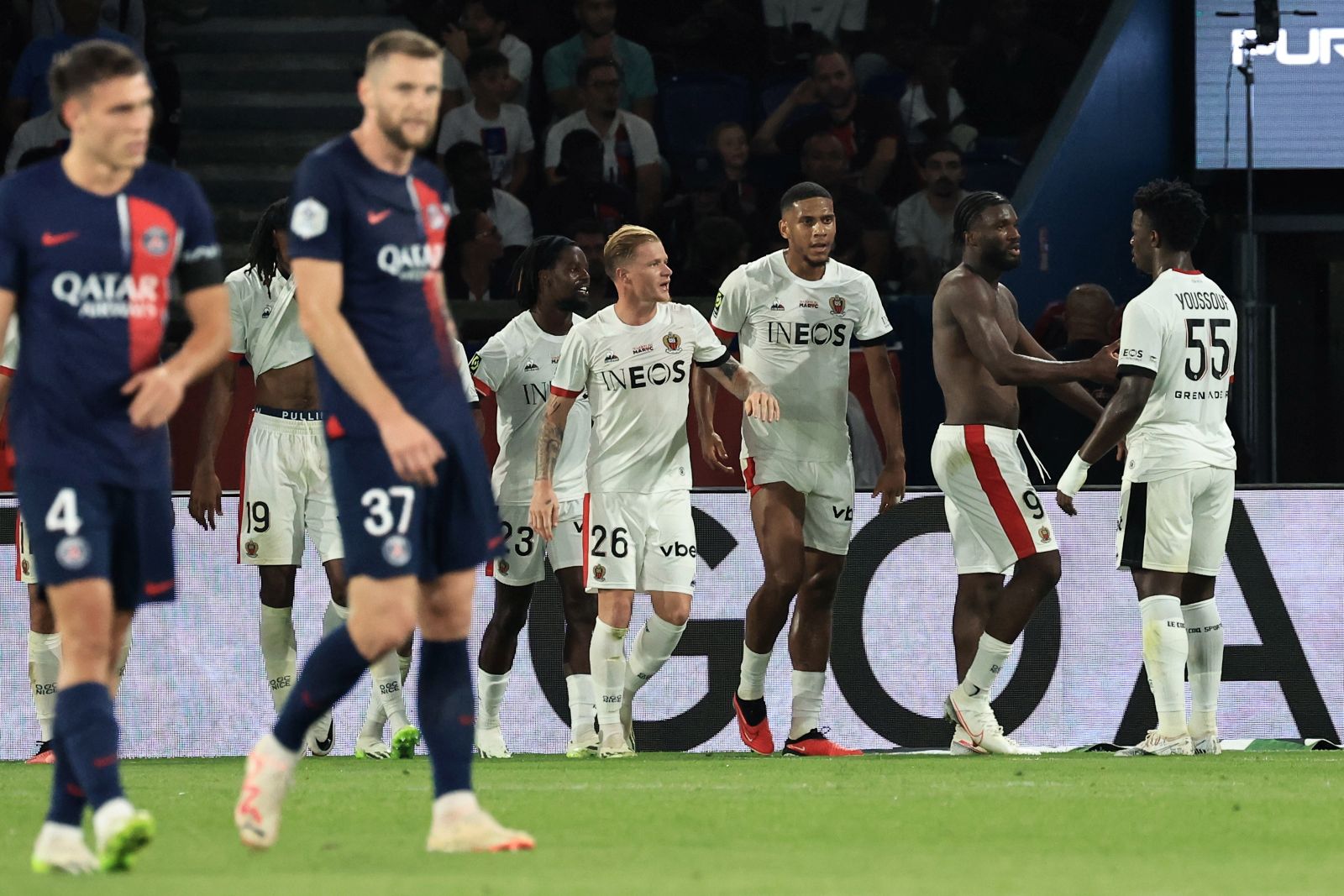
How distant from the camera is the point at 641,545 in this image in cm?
926

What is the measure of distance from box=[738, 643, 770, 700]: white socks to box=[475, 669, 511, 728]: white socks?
1.14 metres

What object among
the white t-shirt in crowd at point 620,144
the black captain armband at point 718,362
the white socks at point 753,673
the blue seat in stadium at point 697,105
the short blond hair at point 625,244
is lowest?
the white socks at point 753,673

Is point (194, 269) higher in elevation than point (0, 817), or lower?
higher

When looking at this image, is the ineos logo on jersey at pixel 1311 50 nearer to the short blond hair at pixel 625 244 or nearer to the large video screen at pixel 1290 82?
the large video screen at pixel 1290 82

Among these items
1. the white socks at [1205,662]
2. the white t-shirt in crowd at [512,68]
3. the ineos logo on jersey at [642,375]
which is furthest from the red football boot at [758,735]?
the white t-shirt in crowd at [512,68]

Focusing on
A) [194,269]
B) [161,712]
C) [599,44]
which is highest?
[599,44]

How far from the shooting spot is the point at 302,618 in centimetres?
1022

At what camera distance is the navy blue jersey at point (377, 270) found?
5.06 meters

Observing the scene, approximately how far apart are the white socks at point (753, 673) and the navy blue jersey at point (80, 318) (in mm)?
4709

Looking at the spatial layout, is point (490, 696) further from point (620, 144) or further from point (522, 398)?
point (620, 144)

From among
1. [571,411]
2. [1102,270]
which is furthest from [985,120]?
[571,411]

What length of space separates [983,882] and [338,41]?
13558 millimetres

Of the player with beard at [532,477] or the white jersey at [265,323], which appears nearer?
the white jersey at [265,323]

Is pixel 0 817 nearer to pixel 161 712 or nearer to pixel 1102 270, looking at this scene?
pixel 161 712
